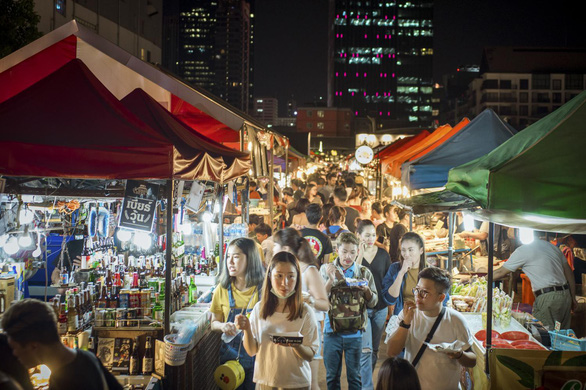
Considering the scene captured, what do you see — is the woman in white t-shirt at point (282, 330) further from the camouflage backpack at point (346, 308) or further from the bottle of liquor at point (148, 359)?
the bottle of liquor at point (148, 359)

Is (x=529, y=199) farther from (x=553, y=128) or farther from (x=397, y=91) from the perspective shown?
(x=397, y=91)

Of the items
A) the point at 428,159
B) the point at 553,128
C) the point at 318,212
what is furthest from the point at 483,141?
the point at 553,128

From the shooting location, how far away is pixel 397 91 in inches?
5733

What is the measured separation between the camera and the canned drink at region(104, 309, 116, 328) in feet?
15.9

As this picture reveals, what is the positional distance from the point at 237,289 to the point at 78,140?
202 centimetres

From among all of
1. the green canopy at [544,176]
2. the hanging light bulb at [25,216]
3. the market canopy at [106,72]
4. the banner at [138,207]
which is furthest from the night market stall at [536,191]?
the hanging light bulb at [25,216]

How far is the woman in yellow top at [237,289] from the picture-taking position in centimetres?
452

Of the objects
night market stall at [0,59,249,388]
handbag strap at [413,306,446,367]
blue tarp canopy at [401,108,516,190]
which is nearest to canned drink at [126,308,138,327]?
night market stall at [0,59,249,388]


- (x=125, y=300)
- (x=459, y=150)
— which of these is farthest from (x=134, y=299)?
(x=459, y=150)

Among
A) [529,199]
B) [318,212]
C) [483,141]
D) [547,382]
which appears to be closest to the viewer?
[529,199]

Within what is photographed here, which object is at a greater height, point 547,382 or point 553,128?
point 553,128

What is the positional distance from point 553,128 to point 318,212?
154 inches

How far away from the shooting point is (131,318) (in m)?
4.89

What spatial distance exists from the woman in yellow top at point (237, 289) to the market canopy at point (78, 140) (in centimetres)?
88
